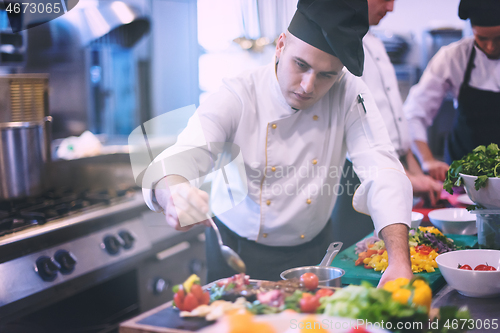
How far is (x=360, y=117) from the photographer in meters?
1.61

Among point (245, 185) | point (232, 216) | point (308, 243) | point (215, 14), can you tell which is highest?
point (215, 14)

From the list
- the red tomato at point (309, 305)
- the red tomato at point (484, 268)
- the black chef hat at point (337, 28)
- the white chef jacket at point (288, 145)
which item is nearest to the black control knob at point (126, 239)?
the white chef jacket at point (288, 145)

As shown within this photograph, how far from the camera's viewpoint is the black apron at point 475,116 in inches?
96.0

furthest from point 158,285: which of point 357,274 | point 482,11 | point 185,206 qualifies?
point 482,11

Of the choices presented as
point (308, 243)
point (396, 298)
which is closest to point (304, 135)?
point (308, 243)

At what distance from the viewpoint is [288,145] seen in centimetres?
163

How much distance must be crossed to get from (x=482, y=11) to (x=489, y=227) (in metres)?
1.11

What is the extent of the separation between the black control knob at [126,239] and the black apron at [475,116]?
6.32 ft

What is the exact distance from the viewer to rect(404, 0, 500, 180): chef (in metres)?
2.40

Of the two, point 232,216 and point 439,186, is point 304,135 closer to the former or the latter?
point 232,216

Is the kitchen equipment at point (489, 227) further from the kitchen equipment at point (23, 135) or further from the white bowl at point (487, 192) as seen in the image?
the kitchen equipment at point (23, 135)

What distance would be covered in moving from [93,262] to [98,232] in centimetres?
16

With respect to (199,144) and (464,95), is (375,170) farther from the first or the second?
(464,95)

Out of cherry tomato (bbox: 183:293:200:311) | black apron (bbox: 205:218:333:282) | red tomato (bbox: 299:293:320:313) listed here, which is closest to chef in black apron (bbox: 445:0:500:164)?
black apron (bbox: 205:218:333:282)
